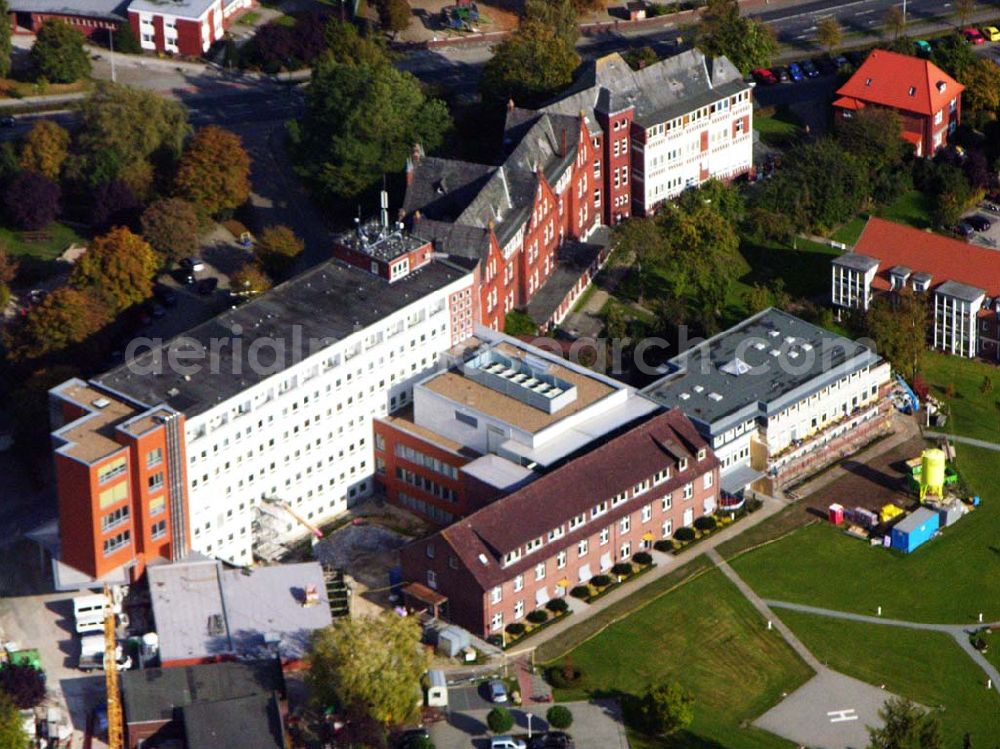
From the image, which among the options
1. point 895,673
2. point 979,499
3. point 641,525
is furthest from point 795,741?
point 979,499

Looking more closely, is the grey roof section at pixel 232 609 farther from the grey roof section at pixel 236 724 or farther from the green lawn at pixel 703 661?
A: the green lawn at pixel 703 661

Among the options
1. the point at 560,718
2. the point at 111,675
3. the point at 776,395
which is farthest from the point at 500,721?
the point at 776,395

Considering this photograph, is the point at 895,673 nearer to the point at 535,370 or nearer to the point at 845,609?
the point at 845,609

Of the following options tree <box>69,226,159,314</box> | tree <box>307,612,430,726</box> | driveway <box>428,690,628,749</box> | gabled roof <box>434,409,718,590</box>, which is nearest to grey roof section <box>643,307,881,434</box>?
gabled roof <box>434,409,718,590</box>

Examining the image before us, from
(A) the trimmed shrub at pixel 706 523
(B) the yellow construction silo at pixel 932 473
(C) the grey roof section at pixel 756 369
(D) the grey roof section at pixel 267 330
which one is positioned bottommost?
(A) the trimmed shrub at pixel 706 523

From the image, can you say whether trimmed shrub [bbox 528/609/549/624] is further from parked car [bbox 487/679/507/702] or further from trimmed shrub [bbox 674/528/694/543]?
trimmed shrub [bbox 674/528/694/543]

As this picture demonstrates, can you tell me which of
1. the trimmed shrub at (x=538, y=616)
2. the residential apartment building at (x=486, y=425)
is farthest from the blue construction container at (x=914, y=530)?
the trimmed shrub at (x=538, y=616)

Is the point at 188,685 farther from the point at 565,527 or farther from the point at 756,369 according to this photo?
the point at 756,369
